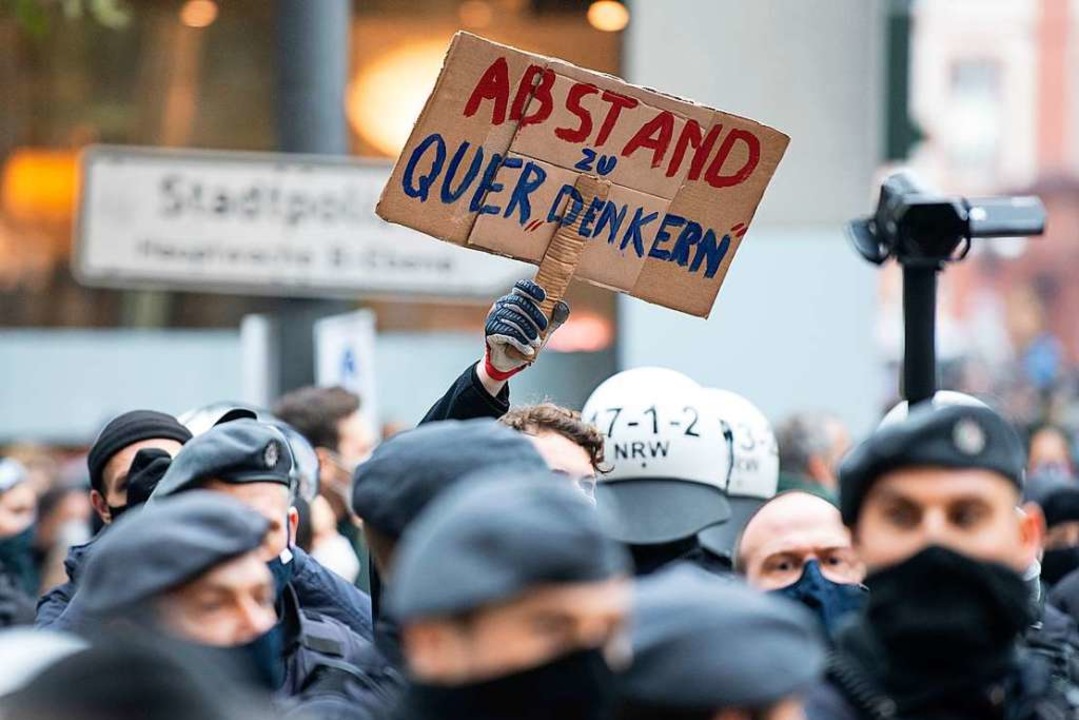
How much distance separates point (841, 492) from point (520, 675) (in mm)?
916

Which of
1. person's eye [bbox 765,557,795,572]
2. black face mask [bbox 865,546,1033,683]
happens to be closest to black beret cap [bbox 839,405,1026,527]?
black face mask [bbox 865,546,1033,683]

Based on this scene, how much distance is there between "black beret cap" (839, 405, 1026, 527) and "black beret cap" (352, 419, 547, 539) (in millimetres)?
479

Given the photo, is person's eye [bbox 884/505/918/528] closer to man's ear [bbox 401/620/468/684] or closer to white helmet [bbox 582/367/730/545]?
man's ear [bbox 401/620/468/684]

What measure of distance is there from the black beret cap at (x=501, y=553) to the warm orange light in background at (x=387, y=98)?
9674mm

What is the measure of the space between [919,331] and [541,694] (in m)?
2.48

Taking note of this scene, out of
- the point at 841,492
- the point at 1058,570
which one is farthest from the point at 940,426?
the point at 1058,570

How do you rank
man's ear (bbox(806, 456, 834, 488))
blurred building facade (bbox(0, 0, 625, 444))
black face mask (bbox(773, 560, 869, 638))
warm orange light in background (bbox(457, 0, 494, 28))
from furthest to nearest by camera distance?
warm orange light in background (bbox(457, 0, 494, 28))
blurred building facade (bbox(0, 0, 625, 444))
man's ear (bbox(806, 456, 834, 488))
black face mask (bbox(773, 560, 869, 638))

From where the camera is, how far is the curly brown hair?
4504 mm

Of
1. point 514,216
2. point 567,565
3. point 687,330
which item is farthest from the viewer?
point 687,330

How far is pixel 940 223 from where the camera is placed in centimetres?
495

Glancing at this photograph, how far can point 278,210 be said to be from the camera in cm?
731

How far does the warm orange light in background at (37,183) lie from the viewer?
42.1 ft

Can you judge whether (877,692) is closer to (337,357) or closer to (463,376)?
(463,376)

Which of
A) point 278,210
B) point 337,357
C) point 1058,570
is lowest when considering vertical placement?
point 1058,570
